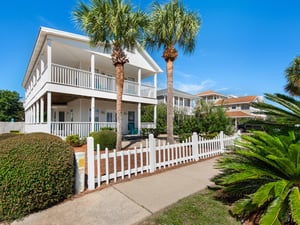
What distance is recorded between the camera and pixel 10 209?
135 inches

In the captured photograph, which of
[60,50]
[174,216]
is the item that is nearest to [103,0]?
[60,50]

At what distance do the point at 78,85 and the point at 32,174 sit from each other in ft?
35.5

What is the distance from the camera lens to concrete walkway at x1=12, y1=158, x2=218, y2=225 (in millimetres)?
3449

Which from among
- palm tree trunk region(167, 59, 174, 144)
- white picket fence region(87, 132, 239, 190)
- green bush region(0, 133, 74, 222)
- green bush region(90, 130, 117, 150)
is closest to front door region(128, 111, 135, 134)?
green bush region(90, 130, 117, 150)

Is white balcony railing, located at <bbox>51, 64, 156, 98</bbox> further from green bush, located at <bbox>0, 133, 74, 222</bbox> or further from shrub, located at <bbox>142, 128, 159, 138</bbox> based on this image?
green bush, located at <bbox>0, 133, 74, 222</bbox>

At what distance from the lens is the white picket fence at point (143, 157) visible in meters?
4.91

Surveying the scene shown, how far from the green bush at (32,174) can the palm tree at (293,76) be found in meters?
19.1

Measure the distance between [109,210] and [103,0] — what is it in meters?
9.23

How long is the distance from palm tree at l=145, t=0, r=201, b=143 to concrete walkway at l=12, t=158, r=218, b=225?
534 cm

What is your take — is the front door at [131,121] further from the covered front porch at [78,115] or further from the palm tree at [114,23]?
the palm tree at [114,23]

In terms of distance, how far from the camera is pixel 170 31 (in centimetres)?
1040

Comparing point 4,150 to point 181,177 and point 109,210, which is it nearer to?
point 109,210

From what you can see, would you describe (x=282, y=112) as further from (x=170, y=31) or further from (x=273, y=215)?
(x=170, y=31)

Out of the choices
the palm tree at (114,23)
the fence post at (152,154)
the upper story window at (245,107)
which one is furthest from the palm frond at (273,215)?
the upper story window at (245,107)
